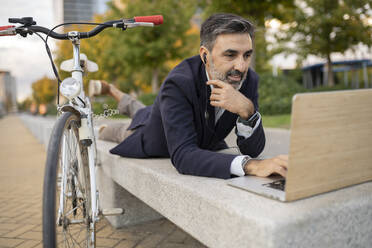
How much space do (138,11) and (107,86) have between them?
17.5 metres

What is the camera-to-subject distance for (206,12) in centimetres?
1404

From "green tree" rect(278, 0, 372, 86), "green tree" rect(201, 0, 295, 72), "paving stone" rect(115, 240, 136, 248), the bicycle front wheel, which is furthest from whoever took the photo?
"green tree" rect(278, 0, 372, 86)

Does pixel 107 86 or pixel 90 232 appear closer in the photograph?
pixel 90 232

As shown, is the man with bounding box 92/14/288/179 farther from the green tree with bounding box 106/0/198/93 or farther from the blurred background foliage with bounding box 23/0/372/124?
the green tree with bounding box 106/0/198/93

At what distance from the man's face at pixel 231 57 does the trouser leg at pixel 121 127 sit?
4.80 feet

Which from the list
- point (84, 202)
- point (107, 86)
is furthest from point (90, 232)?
point (107, 86)

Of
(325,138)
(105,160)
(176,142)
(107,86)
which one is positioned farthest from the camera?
(107,86)

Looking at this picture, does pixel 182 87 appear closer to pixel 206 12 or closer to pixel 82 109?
pixel 82 109

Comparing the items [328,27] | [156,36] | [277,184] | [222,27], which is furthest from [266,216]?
[156,36]

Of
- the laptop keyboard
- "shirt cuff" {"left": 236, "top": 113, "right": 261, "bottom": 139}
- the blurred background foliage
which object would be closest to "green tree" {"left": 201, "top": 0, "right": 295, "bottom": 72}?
the blurred background foliage

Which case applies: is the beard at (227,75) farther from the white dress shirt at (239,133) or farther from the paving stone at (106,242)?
the paving stone at (106,242)

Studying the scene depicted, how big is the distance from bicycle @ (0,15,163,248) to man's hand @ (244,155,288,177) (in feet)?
3.00

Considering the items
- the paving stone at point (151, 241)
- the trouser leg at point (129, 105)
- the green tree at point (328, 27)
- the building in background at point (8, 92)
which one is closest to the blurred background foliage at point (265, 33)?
the green tree at point (328, 27)

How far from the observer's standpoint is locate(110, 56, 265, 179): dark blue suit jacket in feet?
5.72
